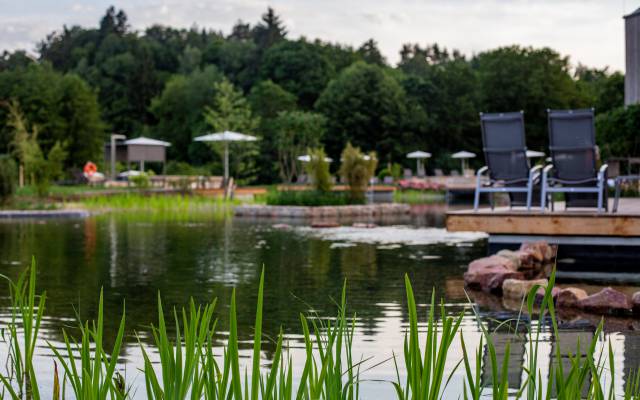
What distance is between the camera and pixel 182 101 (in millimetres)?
51000

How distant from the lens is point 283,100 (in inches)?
1774

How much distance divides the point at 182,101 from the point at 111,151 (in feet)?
53.2

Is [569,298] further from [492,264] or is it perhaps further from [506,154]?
[506,154]

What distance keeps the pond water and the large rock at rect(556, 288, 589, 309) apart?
1.52 feet

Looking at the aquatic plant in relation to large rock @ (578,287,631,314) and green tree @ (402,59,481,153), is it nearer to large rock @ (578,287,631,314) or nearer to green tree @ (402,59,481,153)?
large rock @ (578,287,631,314)

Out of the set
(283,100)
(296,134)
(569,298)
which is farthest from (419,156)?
(569,298)

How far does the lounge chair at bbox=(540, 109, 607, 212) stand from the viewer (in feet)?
27.9

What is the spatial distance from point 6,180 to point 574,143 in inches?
531

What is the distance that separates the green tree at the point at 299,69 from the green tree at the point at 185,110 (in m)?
2.99

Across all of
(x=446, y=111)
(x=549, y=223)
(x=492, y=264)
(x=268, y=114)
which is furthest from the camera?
(x=446, y=111)

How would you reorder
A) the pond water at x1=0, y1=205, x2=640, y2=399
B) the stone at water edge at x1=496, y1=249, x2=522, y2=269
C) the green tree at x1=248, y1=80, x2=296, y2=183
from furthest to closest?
the green tree at x1=248, y1=80, x2=296, y2=183 < the stone at water edge at x1=496, y1=249, x2=522, y2=269 < the pond water at x1=0, y1=205, x2=640, y2=399

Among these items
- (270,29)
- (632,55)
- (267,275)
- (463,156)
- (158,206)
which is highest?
(270,29)

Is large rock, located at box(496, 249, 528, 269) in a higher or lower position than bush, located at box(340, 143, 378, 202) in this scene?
lower

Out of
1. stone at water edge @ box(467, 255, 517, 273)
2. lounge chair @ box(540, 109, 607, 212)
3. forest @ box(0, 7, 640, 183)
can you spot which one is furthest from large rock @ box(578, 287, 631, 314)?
forest @ box(0, 7, 640, 183)
